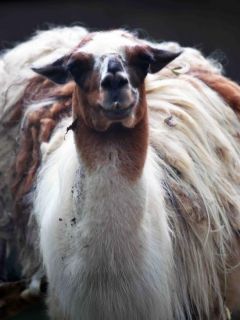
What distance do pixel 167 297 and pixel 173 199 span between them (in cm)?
33

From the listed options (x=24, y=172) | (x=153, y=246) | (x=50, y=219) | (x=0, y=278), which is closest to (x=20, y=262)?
(x=0, y=278)

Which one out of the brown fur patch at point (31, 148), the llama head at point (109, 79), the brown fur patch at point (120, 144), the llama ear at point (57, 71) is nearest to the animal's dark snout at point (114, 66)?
the llama head at point (109, 79)

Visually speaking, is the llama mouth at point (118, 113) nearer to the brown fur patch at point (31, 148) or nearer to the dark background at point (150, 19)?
the brown fur patch at point (31, 148)

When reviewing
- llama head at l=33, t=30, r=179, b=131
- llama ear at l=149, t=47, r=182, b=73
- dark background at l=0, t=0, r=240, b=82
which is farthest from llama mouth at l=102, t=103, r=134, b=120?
dark background at l=0, t=0, r=240, b=82

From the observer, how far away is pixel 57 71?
224cm

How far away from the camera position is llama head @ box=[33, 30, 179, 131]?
1.98 m

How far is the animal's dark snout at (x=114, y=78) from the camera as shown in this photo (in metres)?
1.97

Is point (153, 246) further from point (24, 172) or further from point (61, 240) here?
point (24, 172)

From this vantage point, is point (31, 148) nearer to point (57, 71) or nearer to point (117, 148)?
point (57, 71)

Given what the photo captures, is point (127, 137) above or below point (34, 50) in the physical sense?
below

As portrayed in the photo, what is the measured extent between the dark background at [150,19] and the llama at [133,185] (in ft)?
6.61

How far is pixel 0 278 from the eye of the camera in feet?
10.9

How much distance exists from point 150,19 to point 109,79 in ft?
10.5

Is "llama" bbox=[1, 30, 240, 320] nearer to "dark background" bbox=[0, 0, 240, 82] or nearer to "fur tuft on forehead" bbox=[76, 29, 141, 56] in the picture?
"fur tuft on forehead" bbox=[76, 29, 141, 56]
